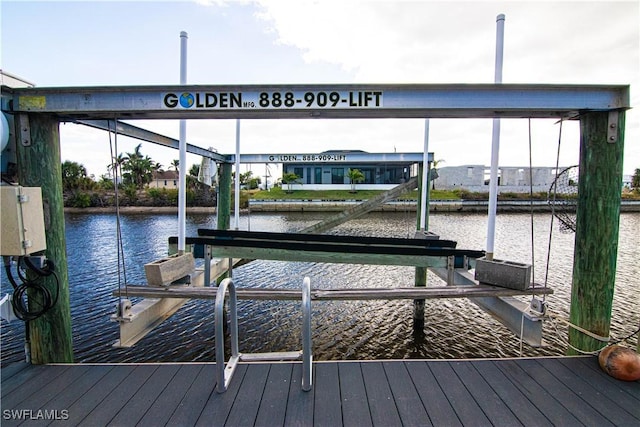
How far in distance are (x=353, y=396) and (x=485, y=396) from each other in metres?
1.28

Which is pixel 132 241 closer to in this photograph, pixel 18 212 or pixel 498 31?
pixel 18 212

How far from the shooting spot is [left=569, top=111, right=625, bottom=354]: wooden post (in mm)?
3547

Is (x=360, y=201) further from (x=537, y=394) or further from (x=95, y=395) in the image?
(x=95, y=395)

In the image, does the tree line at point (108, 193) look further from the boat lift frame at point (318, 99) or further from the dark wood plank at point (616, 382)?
the dark wood plank at point (616, 382)

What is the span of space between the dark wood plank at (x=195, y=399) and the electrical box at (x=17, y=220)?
2252 mm

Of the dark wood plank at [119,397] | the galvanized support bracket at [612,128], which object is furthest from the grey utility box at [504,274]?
the dark wood plank at [119,397]

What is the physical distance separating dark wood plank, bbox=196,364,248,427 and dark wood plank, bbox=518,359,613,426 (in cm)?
310

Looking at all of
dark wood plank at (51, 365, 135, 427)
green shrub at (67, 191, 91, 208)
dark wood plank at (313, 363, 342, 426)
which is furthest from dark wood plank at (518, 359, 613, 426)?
green shrub at (67, 191, 91, 208)

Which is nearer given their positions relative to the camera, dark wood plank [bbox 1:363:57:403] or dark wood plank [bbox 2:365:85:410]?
dark wood plank [bbox 2:365:85:410]

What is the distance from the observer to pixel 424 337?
7.40 metres

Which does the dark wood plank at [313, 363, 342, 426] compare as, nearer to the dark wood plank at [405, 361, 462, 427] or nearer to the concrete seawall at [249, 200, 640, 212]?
the dark wood plank at [405, 361, 462, 427]

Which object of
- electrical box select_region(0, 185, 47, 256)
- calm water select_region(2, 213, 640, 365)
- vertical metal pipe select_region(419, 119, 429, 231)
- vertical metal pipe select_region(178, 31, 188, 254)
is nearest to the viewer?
electrical box select_region(0, 185, 47, 256)

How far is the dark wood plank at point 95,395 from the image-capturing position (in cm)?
271

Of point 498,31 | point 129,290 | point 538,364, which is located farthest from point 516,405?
point 498,31
